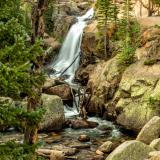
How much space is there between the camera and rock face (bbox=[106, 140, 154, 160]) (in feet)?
69.5

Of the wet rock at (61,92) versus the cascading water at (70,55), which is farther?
the cascading water at (70,55)

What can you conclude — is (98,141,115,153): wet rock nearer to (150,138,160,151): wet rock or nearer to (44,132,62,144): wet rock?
(150,138,160,151): wet rock

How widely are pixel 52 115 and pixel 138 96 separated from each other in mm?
6623

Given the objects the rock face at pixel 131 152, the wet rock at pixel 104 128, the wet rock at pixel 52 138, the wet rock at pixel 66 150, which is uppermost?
the rock face at pixel 131 152

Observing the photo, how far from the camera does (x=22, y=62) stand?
1248 cm

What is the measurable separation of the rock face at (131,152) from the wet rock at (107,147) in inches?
134

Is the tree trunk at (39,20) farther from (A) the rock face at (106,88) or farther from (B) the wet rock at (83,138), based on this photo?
(A) the rock face at (106,88)

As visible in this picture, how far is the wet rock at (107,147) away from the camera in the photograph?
24969 mm

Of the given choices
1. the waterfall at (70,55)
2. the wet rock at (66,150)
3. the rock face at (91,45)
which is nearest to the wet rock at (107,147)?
the wet rock at (66,150)

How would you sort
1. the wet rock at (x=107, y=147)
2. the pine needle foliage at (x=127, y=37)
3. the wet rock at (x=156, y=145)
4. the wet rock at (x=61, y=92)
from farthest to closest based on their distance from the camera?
the wet rock at (x=61, y=92)
the pine needle foliage at (x=127, y=37)
the wet rock at (x=107, y=147)
the wet rock at (x=156, y=145)

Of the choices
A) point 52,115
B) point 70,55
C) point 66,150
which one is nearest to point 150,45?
point 52,115

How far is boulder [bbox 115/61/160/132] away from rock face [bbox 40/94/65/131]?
14.6ft

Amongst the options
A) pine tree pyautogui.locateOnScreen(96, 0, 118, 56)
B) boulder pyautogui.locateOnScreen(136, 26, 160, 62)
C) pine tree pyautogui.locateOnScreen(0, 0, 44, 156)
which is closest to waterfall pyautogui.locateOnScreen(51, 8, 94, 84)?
pine tree pyautogui.locateOnScreen(96, 0, 118, 56)

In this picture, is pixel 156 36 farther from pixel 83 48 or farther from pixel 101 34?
pixel 83 48
